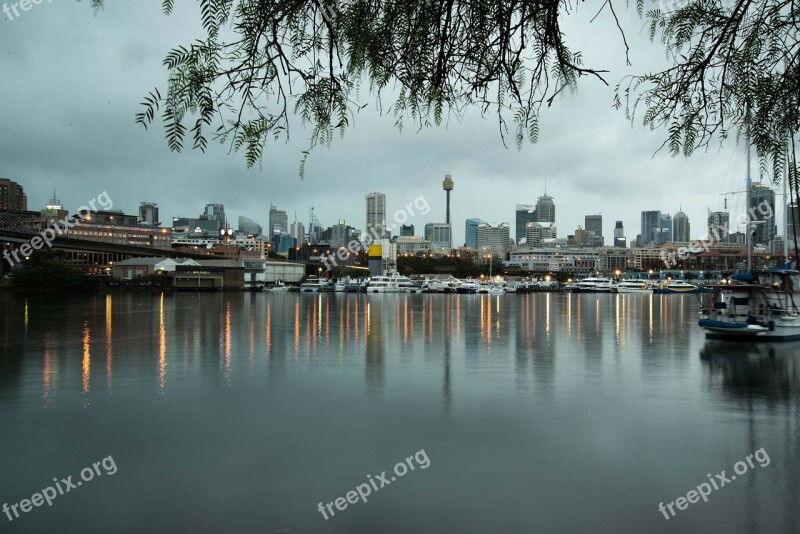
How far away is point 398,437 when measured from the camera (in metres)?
7.32

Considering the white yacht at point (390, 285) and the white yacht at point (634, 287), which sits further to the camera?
the white yacht at point (634, 287)

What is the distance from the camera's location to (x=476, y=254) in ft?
511

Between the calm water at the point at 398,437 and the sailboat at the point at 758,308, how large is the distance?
174 cm

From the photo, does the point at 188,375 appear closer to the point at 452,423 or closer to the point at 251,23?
the point at 452,423

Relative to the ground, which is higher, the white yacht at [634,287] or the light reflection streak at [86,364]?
the light reflection streak at [86,364]

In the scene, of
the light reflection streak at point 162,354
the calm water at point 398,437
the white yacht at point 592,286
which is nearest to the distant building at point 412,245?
the white yacht at point 592,286

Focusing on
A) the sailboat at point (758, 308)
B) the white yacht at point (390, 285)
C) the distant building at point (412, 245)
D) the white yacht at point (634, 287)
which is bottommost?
the white yacht at point (634, 287)

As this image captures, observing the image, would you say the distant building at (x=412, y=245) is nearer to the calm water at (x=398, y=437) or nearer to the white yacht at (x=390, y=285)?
the white yacht at (x=390, y=285)

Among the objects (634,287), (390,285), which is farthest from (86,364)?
(634,287)

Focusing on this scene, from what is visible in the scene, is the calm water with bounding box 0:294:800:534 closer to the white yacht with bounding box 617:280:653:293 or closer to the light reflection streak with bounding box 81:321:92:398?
the light reflection streak with bounding box 81:321:92:398

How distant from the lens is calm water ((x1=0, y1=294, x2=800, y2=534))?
17.2 ft

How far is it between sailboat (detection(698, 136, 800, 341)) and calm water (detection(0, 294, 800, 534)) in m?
1.74

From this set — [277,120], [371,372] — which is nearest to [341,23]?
[277,120]

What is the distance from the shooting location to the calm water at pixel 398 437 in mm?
5230
